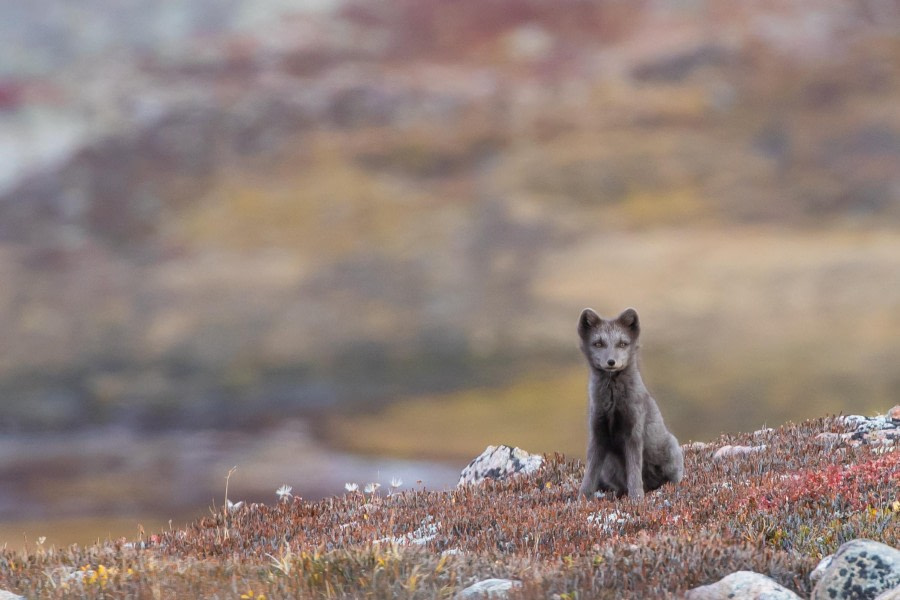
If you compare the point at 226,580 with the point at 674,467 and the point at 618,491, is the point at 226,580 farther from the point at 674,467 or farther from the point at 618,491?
the point at 674,467

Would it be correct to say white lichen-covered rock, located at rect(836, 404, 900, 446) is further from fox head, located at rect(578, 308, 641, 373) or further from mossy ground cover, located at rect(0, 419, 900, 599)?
fox head, located at rect(578, 308, 641, 373)

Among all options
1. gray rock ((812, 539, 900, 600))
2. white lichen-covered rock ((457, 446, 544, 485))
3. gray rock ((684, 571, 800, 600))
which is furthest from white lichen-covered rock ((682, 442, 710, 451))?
gray rock ((684, 571, 800, 600))

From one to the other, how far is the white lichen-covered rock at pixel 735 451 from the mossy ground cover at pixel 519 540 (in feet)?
3.25

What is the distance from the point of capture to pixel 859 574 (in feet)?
22.2

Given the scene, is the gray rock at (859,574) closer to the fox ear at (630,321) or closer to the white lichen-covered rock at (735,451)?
the fox ear at (630,321)

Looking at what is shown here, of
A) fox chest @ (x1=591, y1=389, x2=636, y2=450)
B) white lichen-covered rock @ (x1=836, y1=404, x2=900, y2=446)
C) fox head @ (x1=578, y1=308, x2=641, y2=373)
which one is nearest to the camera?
fox head @ (x1=578, y1=308, x2=641, y2=373)

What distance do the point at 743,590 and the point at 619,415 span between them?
484 centimetres

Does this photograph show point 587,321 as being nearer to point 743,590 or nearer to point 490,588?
point 490,588

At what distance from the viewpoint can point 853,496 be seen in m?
9.76

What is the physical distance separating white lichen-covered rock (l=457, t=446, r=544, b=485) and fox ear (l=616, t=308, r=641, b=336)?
4.24 metres

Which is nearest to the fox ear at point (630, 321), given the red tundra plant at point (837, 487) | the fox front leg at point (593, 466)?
the fox front leg at point (593, 466)

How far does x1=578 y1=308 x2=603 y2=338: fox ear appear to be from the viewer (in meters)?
11.3

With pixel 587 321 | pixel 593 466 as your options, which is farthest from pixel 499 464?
pixel 587 321

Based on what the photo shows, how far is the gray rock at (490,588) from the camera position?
6875mm
